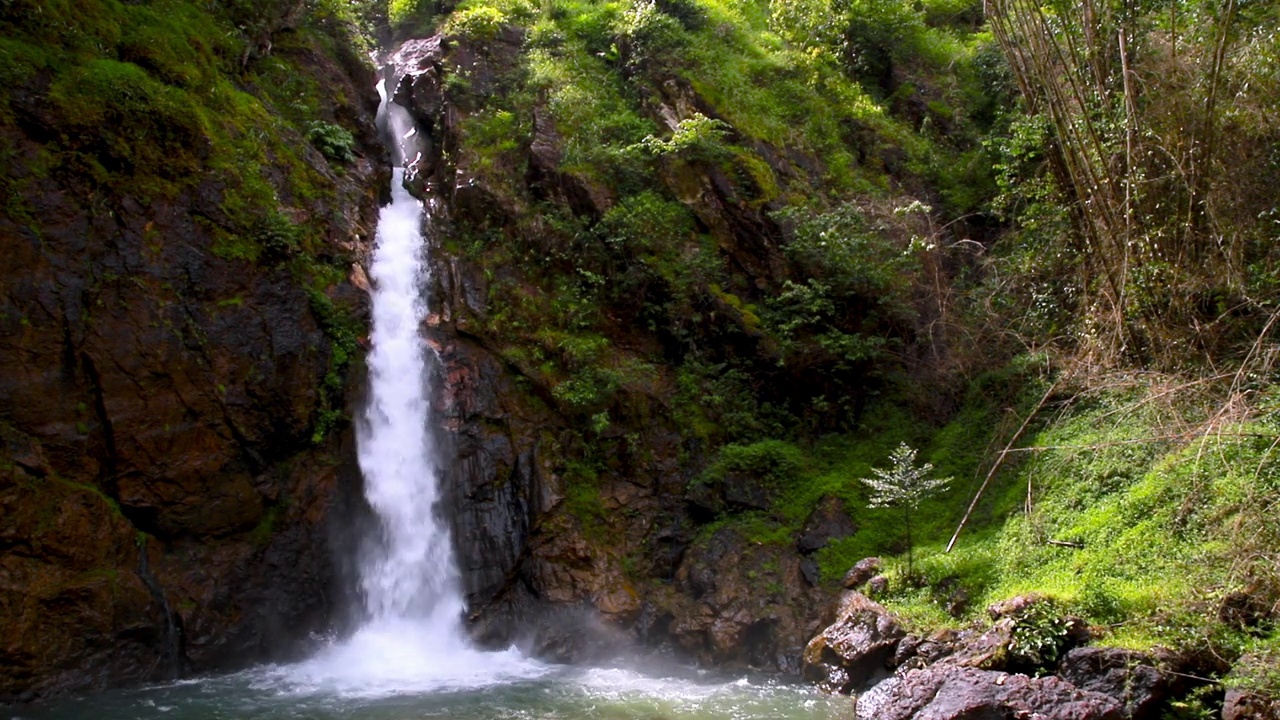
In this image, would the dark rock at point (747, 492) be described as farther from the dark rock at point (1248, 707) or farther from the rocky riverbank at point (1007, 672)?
the dark rock at point (1248, 707)

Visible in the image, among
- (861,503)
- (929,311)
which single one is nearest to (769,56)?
(929,311)

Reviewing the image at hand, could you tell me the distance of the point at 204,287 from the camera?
12344 mm

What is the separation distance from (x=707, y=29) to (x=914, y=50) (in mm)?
5565

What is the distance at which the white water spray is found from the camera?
37.2 feet

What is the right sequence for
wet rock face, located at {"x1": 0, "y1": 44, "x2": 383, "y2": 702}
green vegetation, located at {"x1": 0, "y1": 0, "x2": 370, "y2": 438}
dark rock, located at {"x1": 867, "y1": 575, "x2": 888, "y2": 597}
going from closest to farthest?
1. wet rock face, located at {"x1": 0, "y1": 44, "x2": 383, "y2": 702}
2. dark rock, located at {"x1": 867, "y1": 575, "x2": 888, "y2": 597}
3. green vegetation, located at {"x1": 0, "y1": 0, "x2": 370, "y2": 438}

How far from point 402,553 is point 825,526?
21.5 ft

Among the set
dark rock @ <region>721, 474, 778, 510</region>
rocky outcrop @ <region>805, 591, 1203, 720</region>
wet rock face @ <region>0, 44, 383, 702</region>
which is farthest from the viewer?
dark rock @ <region>721, 474, 778, 510</region>

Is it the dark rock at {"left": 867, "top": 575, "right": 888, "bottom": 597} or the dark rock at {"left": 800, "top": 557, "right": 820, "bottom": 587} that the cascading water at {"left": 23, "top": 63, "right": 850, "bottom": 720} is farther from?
the dark rock at {"left": 800, "top": 557, "right": 820, "bottom": 587}

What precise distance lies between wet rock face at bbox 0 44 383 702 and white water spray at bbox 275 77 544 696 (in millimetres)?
698

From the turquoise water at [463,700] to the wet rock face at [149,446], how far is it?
2.48 feet

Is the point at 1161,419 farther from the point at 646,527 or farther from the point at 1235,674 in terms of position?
the point at 646,527

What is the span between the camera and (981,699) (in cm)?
860

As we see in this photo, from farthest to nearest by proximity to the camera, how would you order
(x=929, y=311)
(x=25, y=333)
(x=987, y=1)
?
(x=929, y=311)
(x=987, y=1)
(x=25, y=333)

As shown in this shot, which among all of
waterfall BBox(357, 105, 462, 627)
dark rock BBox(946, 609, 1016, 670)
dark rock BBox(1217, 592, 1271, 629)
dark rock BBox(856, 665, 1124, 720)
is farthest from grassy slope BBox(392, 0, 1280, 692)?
waterfall BBox(357, 105, 462, 627)
